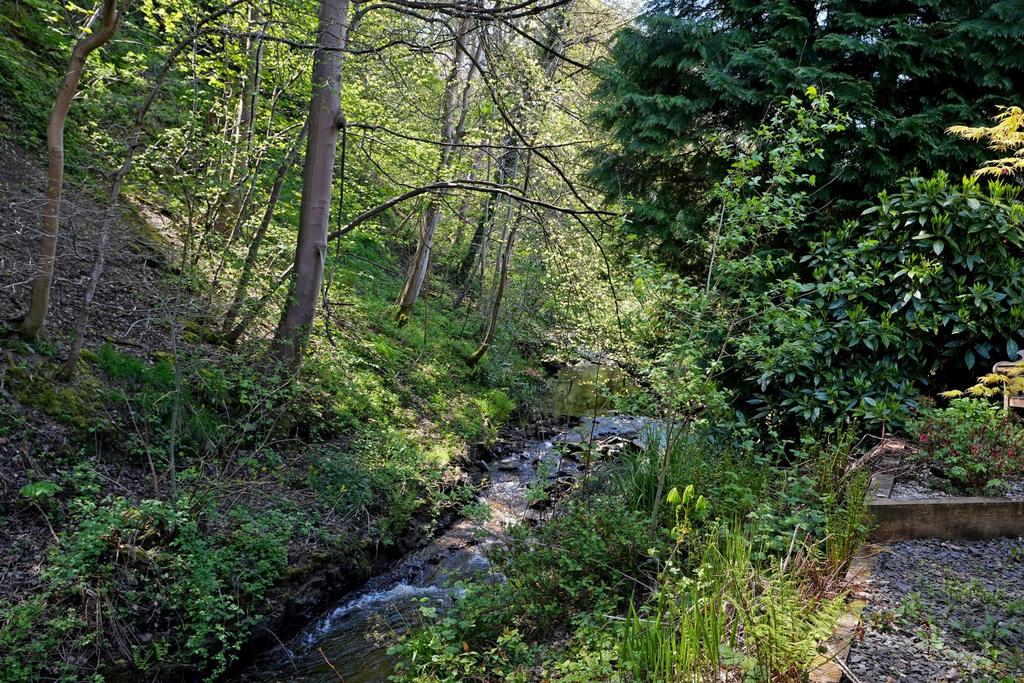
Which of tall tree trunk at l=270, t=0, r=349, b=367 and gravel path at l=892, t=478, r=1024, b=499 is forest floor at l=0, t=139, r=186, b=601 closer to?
tall tree trunk at l=270, t=0, r=349, b=367

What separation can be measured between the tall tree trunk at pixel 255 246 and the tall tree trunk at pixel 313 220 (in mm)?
359

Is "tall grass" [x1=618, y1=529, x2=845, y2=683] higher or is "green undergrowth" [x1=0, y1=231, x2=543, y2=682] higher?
"tall grass" [x1=618, y1=529, x2=845, y2=683]

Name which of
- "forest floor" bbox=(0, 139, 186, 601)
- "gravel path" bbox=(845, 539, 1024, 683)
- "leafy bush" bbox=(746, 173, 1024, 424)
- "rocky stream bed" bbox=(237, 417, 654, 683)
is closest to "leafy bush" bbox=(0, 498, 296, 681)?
"forest floor" bbox=(0, 139, 186, 601)

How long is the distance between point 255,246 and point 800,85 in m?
5.71

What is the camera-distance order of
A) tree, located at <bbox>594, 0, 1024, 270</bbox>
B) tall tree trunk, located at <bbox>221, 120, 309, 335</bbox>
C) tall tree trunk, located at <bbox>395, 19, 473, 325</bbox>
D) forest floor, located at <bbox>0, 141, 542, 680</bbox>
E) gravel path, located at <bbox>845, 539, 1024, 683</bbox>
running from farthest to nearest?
1. tall tree trunk, located at <bbox>395, 19, 473, 325</bbox>
2. tall tree trunk, located at <bbox>221, 120, 309, 335</bbox>
3. tree, located at <bbox>594, 0, 1024, 270</bbox>
4. forest floor, located at <bbox>0, 141, 542, 680</bbox>
5. gravel path, located at <bbox>845, 539, 1024, 683</bbox>

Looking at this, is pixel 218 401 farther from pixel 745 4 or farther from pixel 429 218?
pixel 745 4

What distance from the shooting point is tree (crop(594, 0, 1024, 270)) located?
5.98 m

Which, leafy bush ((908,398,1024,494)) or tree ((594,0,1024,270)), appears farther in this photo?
tree ((594,0,1024,270))

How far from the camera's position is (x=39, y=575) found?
401 cm

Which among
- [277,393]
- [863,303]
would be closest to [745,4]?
[863,303]

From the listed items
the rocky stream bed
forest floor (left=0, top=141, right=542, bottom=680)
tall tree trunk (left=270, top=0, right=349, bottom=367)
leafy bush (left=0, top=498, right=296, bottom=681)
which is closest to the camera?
leafy bush (left=0, top=498, right=296, bottom=681)

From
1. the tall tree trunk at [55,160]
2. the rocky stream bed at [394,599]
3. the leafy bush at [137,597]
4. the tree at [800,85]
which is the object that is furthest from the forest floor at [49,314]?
the tree at [800,85]

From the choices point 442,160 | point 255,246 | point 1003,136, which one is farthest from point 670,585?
point 442,160

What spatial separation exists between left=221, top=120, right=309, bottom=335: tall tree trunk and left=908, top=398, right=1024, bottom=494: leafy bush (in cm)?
621
